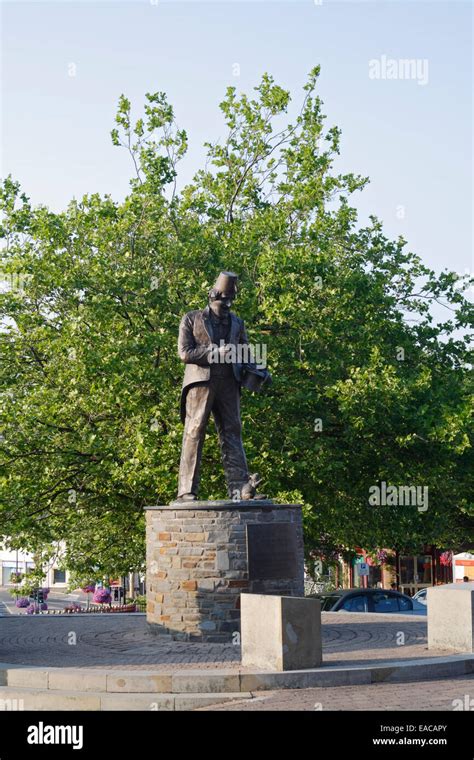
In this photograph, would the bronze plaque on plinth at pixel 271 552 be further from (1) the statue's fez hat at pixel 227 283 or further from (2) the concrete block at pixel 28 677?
(2) the concrete block at pixel 28 677

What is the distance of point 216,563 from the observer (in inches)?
579

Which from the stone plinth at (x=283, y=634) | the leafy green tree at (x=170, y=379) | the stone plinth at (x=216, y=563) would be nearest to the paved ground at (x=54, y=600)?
the leafy green tree at (x=170, y=379)

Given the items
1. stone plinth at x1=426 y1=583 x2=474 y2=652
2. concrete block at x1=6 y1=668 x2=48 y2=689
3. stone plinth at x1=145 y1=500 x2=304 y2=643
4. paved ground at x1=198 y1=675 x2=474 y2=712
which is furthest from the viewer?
stone plinth at x1=145 y1=500 x2=304 y2=643

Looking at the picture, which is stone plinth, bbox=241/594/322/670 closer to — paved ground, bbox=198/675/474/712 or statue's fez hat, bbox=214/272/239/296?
paved ground, bbox=198/675/474/712

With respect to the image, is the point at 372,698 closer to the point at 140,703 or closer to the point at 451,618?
the point at 140,703

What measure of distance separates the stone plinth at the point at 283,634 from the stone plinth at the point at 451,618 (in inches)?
87.3

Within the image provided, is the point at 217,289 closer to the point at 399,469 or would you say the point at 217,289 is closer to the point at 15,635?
the point at 15,635

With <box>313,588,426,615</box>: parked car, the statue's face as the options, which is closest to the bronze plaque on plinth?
the statue's face

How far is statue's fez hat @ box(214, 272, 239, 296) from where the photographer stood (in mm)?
15430

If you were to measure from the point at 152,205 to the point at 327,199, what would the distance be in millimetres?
6222

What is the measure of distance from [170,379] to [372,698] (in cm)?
1279

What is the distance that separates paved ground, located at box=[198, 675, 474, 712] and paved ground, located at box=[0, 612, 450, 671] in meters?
1.13

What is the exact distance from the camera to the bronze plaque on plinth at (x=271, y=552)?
14.7 meters
